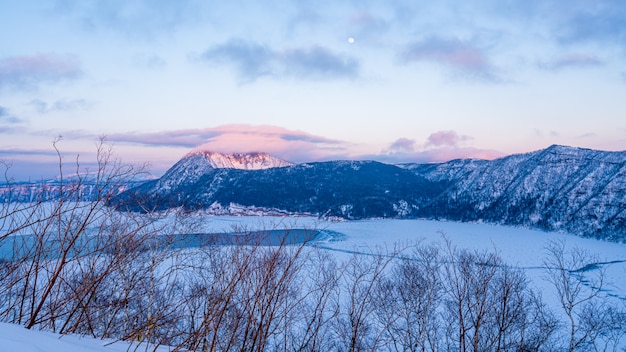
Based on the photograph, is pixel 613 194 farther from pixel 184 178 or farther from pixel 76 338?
pixel 184 178

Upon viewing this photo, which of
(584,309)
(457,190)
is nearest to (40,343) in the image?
(584,309)

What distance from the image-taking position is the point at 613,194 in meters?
68.2

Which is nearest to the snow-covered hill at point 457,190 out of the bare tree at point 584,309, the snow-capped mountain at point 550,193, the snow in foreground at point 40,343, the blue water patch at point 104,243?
the snow-capped mountain at point 550,193

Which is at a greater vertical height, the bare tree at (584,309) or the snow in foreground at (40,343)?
the snow in foreground at (40,343)

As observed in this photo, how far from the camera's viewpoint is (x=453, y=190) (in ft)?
369

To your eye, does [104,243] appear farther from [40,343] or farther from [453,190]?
[453,190]

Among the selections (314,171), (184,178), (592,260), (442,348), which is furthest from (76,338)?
(184,178)

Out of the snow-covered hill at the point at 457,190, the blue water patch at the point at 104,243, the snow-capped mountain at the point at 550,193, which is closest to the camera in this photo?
the blue water patch at the point at 104,243

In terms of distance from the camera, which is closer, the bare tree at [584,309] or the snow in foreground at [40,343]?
the snow in foreground at [40,343]

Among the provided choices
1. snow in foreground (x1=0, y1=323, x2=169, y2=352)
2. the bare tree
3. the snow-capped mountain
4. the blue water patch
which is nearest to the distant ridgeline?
the snow-capped mountain

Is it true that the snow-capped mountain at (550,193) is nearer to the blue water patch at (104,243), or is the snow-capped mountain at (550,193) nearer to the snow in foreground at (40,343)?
the blue water patch at (104,243)

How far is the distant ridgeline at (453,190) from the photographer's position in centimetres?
7006

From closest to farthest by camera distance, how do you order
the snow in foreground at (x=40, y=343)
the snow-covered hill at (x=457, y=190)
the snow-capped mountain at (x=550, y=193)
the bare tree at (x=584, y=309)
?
the snow in foreground at (x=40, y=343)
the bare tree at (x=584, y=309)
the snow-capped mountain at (x=550, y=193)
the snow-covered hill at (x=457, y=190)

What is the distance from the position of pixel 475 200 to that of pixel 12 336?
106725mm
